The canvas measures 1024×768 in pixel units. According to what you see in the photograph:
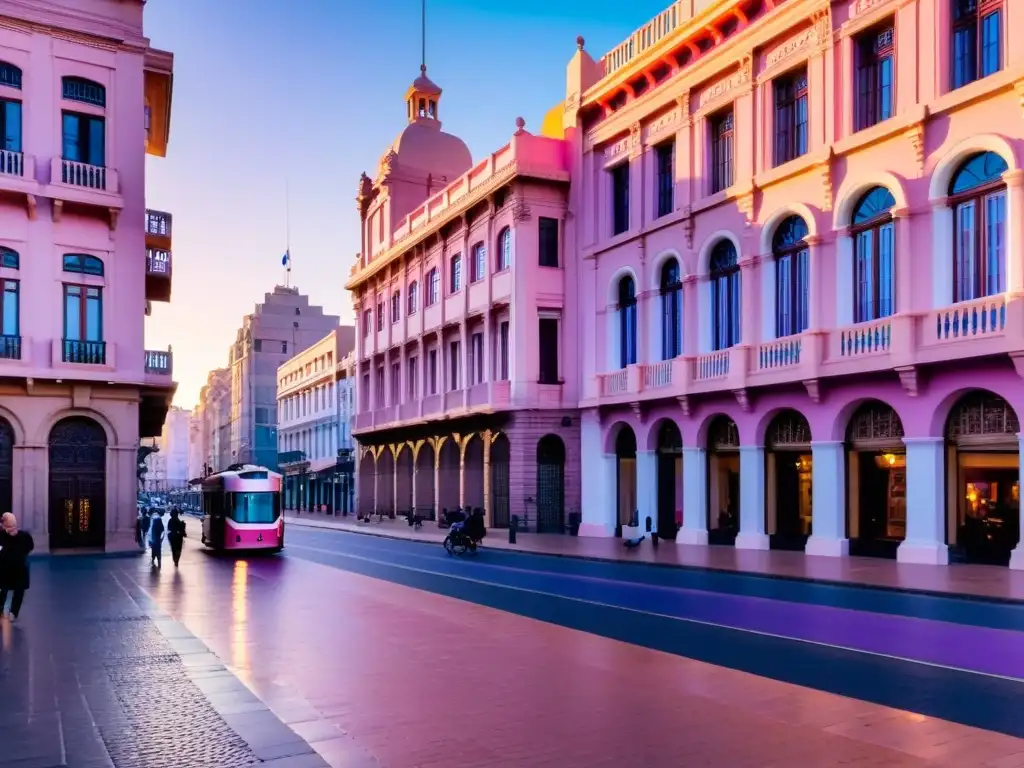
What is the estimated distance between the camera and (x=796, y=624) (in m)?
14.1

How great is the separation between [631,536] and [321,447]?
44.2 meters

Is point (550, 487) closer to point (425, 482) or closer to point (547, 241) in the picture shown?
point (547, 241)

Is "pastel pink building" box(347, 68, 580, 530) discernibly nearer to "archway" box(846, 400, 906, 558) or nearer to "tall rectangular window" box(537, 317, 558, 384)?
"tall rectangular window" box(537, 317, 558, 384)

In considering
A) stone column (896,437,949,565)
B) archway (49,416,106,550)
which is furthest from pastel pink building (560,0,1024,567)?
archway (49,416,106,550)

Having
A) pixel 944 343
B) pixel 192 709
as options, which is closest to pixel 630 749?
pixel 192 709

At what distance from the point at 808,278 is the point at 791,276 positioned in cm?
90

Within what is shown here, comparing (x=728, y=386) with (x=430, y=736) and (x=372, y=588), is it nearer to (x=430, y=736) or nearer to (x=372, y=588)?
(x=372, y=588)

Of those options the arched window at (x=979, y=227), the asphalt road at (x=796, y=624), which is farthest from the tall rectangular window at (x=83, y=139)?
the arched window at (x=979, y=227)

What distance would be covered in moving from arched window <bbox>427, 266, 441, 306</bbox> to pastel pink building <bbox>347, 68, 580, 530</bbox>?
0.08 metres

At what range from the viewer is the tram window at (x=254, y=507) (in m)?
30.2

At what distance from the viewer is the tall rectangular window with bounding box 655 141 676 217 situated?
34625 millimetres

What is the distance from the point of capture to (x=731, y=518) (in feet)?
103

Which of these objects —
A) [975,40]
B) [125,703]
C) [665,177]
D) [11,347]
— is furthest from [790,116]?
[125,703]

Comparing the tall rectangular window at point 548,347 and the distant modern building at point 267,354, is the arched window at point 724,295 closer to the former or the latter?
the tall rectangular window at point 548,347
